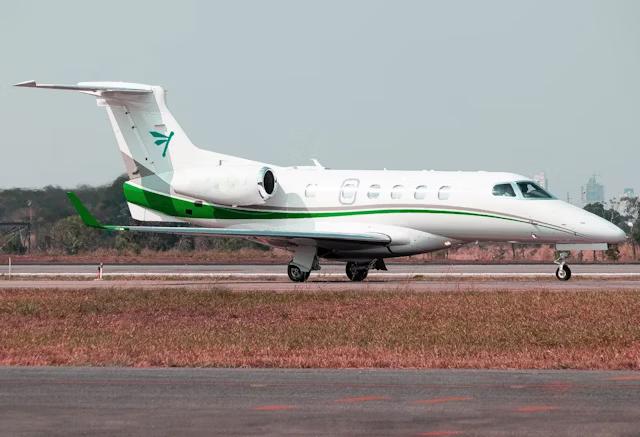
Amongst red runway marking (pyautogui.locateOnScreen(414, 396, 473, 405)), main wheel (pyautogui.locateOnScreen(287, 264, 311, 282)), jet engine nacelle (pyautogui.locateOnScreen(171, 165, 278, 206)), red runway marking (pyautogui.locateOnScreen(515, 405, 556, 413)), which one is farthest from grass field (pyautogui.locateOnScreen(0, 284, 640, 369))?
jet engine nacelle (pyautogui.locateOnScreen(171, 165, 278, 206))

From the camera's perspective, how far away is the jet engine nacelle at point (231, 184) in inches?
1426

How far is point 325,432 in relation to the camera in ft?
32.0

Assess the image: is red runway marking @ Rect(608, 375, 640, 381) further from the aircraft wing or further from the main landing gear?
the main landing gear

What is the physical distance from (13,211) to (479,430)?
57547 millimetres

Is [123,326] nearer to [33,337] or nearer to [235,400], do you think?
[33,337]

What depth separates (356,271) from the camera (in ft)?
119

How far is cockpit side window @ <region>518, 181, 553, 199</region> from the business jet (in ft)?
0.14

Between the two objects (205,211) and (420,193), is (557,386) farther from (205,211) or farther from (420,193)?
(205,211)

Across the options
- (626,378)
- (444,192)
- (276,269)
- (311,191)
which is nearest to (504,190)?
(444,192)

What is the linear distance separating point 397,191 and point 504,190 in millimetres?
3151

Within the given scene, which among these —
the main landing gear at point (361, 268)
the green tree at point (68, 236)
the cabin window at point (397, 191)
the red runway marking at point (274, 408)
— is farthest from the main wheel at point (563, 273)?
the green tree at point (68, 236)

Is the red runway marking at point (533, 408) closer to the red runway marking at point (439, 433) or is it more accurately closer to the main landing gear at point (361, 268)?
the red runway marking at point (439, 433)

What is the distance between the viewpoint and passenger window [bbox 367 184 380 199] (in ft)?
116

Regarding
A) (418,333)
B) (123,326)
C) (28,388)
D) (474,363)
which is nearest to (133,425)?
(28,388)
